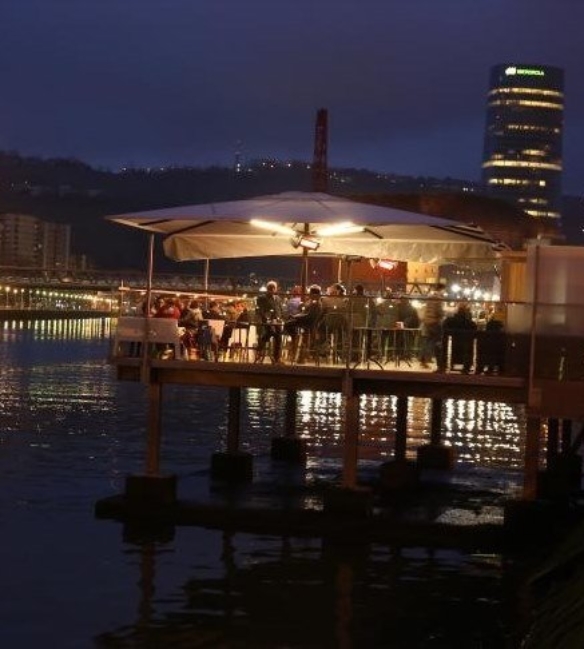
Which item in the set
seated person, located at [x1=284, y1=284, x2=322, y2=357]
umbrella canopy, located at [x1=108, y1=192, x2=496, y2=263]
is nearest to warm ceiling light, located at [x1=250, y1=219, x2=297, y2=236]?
umbrella canopy, located at [x1=108, y1=192, x2=496, y2=263]

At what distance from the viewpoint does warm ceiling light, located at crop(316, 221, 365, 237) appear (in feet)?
73.8

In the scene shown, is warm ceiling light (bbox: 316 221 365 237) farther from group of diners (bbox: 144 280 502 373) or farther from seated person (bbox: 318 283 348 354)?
seated person (bbox: 318 283 348 354)

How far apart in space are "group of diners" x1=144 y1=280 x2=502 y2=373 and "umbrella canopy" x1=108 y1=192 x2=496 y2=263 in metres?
1.10

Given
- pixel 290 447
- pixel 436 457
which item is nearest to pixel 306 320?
pixel 290 447

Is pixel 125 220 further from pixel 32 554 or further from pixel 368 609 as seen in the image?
pixel 368 609

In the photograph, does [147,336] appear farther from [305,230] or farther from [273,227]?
[305,230]

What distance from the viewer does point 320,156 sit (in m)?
159

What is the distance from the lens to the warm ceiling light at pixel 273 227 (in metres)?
22.3

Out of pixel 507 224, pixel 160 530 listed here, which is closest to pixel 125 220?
pixel 160 530

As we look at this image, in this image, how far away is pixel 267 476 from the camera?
2725 cm

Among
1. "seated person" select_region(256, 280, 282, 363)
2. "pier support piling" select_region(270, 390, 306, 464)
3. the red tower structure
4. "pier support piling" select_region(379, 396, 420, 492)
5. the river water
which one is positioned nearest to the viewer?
the river water

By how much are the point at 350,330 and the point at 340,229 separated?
2.11m

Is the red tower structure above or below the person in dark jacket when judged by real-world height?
above

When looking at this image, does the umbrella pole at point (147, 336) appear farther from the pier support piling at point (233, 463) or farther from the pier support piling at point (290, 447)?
the pier support piling at point (290, 447)
